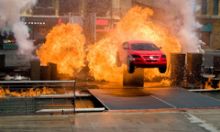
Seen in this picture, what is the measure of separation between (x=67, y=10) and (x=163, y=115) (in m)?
40.5

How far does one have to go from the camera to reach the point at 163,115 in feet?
46.3

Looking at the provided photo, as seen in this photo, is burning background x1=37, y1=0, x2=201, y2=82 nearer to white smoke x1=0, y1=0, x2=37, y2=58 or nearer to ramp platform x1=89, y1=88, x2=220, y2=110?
white smoke x1=0, y1=0, x2=37, y2=58

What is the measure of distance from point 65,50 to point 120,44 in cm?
328

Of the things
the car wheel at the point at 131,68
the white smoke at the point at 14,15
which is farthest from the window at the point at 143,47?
the white smoke at the point at 14,15

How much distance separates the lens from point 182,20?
123 ft

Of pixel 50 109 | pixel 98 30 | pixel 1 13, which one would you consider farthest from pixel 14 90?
pixel 98 30

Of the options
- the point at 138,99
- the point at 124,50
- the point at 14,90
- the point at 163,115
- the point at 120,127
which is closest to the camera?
the point at 120,127

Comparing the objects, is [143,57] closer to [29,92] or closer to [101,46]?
[101,46]

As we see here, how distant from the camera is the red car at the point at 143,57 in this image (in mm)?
20812

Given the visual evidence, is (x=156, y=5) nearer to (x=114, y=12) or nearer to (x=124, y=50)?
(x=114, y=12)

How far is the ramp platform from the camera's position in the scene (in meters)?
15.5

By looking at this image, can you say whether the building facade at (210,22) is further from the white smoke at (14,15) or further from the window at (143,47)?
the window at (143,47)

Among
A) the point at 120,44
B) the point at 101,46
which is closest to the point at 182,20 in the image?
the point at 120,44

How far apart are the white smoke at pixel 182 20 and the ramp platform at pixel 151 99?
53.0 feet
